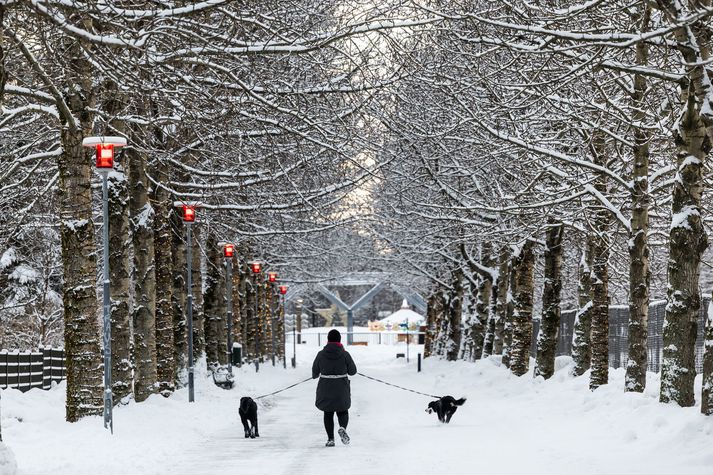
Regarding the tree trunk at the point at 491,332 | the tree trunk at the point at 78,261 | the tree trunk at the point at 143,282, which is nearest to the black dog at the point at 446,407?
the tree trunk at the point at 143,282

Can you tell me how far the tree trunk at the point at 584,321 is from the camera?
23.9 m

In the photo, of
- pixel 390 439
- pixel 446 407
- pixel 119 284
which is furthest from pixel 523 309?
pixel 119 284

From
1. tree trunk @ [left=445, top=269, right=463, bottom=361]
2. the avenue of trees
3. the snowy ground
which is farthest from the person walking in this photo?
tree trunk @ [left=445, top=269, right=463, bottom=361]

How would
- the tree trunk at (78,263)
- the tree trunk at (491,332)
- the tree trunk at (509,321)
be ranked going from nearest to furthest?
the tree trunk at (78,263) → the tree trunk at (509,321) → the tree trunk at (491,332)

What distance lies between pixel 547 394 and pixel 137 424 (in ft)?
33.3

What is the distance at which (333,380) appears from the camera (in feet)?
51.3

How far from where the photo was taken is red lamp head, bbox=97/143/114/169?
45.3 feet

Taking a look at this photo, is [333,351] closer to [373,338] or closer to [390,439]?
[390,439]

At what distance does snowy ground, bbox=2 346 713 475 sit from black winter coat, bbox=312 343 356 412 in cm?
64

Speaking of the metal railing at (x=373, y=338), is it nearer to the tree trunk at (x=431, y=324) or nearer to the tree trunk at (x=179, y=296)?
the tree trunk at (x=431, y=324)

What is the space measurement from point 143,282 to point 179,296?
217 inches

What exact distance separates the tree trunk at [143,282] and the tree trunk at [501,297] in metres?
15.4

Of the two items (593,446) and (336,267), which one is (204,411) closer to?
(593,446)

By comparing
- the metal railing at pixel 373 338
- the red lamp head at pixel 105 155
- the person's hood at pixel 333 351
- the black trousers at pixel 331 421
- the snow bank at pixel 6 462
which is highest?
the red lamp head at pixel 105 155
